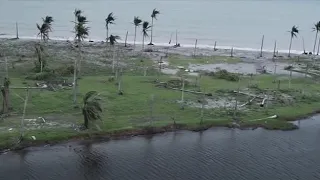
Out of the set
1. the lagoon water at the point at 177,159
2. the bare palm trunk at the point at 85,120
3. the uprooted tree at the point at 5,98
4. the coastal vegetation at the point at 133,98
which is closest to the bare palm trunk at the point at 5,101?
the uprooted tree at the point at 5,98

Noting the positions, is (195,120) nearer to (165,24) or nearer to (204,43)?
(204,43)

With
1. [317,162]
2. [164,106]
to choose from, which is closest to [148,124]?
[164,106]

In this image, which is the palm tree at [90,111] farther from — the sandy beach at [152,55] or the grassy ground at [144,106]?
the sandy beach at [152,55]

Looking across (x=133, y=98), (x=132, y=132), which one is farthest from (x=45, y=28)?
(x=132, y=132)

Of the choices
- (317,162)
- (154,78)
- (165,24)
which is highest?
(165,24)

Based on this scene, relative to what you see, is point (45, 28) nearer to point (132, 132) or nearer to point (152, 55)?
point (152, 55)

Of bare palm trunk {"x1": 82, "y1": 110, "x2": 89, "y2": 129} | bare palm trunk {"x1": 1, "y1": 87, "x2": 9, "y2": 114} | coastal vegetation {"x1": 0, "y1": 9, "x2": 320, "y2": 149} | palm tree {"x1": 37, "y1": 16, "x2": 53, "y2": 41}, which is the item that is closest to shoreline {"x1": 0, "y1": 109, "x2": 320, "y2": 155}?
coastal vegetation {"x1": 0, "y1": 9, "x2": 320, "y2": 149}
